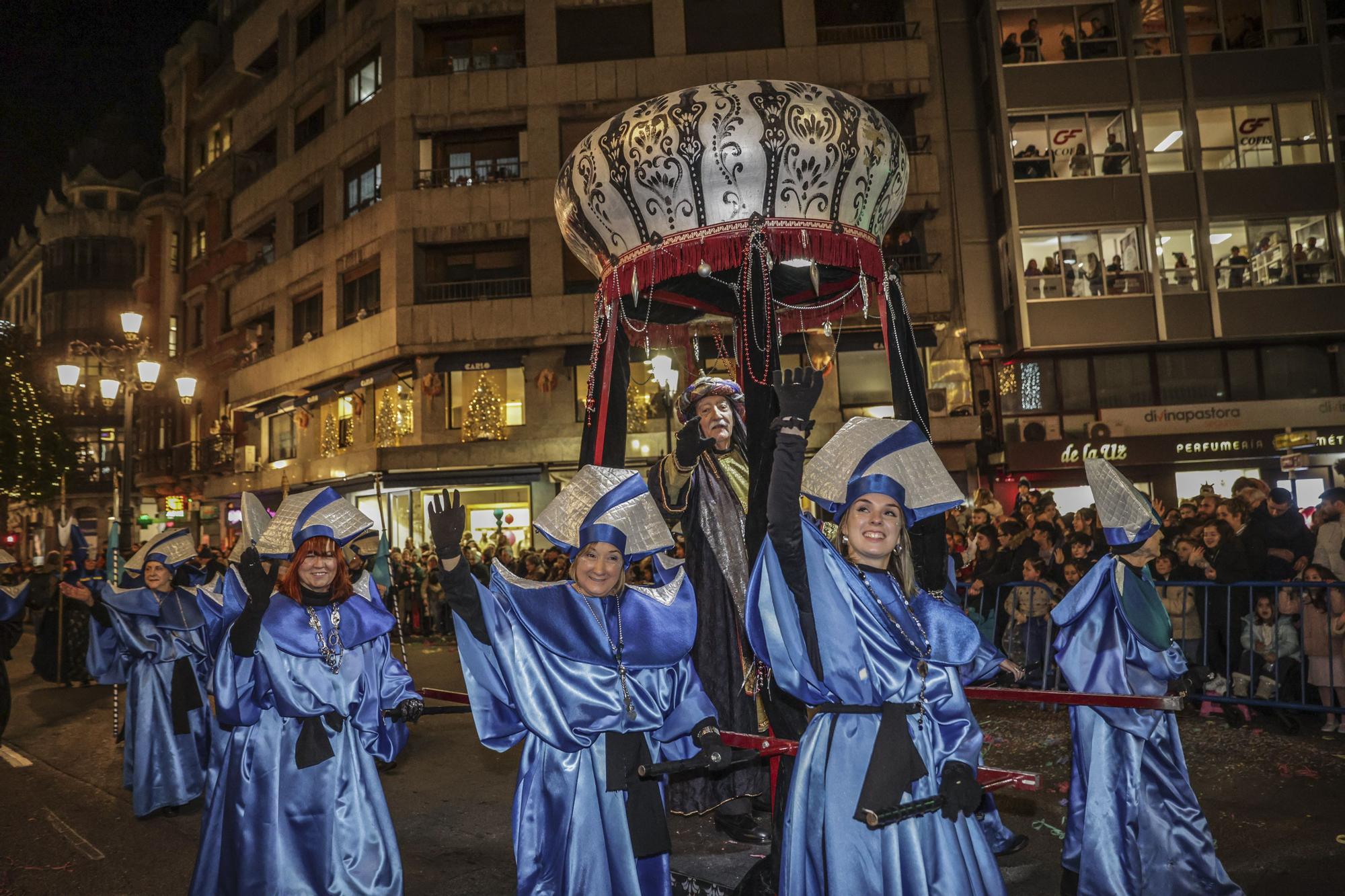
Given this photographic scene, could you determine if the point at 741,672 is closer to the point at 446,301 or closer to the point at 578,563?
the point at 578,563

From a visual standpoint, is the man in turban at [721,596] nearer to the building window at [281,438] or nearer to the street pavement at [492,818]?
the street pavement at [492,818]

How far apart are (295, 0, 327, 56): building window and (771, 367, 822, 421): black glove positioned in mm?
30951

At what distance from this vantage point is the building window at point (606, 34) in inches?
984

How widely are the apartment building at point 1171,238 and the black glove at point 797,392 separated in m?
21.2

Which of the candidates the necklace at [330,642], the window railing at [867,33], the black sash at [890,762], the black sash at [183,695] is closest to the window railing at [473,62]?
the window railing at [867,33]

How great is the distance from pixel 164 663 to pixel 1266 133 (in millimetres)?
25963

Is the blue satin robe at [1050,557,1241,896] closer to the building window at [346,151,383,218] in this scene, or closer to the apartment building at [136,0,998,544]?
the apartment building at [136,0,998,544]

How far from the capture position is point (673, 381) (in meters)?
15.5

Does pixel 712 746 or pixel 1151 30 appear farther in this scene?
pixel 1151 30

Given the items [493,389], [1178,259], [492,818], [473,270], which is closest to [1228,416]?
[1178,259]

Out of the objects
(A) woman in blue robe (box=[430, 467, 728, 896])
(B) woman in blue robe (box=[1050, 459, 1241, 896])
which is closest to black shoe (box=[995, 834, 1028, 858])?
(B) woman in blue robe (box=[1050, 459, 1241, 896])

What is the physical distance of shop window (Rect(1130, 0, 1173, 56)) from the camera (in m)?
23.8

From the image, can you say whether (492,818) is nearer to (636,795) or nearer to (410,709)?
(410,709)

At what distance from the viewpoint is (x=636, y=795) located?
3787 millimetres
